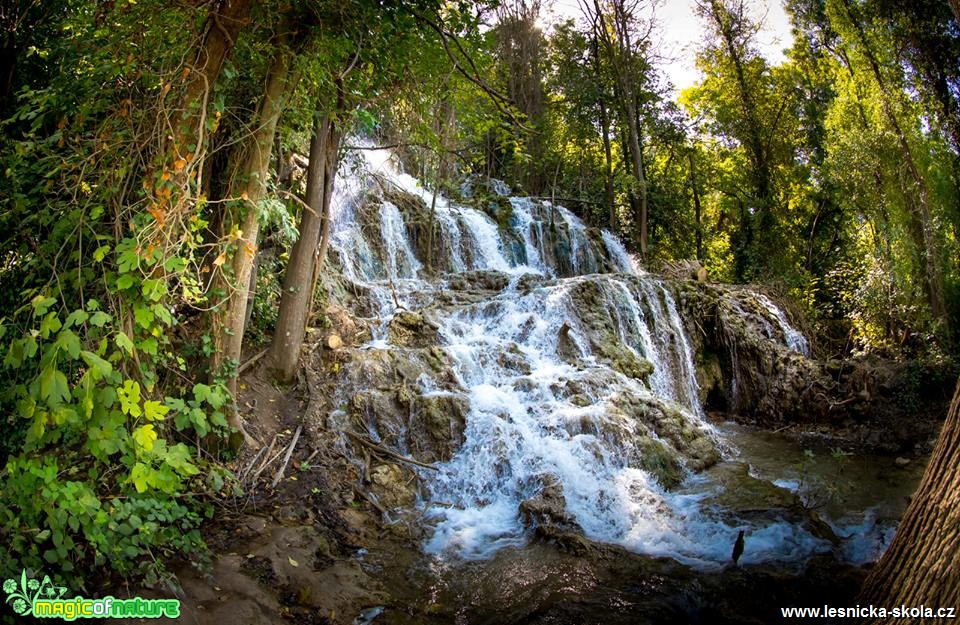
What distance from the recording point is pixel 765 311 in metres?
11.8

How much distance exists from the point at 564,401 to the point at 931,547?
4.77m

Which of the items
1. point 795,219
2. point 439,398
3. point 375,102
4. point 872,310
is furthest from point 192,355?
point 795,219

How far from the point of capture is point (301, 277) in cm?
656

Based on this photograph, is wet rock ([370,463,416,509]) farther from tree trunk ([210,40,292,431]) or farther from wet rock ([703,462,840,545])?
wet rock ([703,462,840,545])

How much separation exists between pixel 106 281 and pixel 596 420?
5486 millimetres

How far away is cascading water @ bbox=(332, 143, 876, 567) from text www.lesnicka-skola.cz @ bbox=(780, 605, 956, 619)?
0.75 meters

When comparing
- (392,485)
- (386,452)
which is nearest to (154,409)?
(392,485)

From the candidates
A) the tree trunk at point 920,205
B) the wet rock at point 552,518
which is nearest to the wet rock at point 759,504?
the wet rock at point 552,518

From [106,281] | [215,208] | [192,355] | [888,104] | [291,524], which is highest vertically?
[888,104]

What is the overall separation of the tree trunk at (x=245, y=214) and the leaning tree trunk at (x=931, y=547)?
5.02 m

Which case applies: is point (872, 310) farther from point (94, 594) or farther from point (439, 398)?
point (94, 594)

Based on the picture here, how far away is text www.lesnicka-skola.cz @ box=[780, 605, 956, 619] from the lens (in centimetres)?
229

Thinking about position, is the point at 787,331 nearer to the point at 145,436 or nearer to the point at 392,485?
the point at 392,485

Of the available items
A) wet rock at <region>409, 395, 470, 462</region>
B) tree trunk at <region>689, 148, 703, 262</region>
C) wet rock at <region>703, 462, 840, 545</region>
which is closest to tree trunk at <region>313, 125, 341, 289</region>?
wet rock at <region>409, 395, 470, 462</region>
